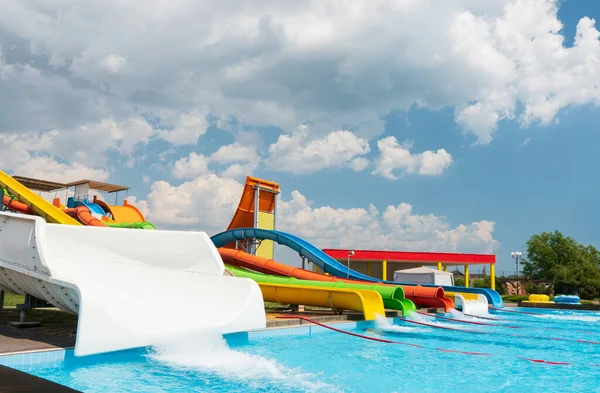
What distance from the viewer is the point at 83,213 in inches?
850

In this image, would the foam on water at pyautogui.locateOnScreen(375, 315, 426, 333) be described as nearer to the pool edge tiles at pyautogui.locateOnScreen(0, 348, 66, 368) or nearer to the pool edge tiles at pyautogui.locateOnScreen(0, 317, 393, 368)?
the pool edge tiles at pyautogui.locateOnScreen(0, 317, 393, 368)

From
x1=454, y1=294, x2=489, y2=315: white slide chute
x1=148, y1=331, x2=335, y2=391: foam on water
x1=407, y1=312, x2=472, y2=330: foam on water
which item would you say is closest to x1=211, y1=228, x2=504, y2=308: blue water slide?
x1=454, y1=294, x2=489, y2=315: white slide chute

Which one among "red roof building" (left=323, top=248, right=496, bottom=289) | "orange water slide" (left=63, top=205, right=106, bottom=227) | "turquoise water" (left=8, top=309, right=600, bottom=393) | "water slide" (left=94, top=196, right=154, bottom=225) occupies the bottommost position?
"turquoise water" (left=8, top=309, right=600, bottom=393)

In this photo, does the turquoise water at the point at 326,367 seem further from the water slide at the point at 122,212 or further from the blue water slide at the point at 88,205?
the water slide at the point at 122,212

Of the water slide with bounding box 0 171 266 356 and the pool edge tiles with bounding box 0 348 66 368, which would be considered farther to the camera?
the water slide with bounding box 0 171 266 356

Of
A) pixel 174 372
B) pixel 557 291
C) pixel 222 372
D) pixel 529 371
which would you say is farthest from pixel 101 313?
pixel 557 291

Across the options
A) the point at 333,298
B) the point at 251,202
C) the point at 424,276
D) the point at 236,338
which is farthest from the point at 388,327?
the point at 251,202

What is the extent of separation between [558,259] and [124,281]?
41.3 metres

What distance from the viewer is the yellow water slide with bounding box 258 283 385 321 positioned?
1269cm

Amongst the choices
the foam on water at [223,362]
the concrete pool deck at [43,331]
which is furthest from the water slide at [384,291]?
the foam on water at [223,362]

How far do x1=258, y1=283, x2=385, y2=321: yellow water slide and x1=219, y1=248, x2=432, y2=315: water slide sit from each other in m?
1.59

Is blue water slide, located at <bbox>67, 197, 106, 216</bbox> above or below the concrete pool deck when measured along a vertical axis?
above

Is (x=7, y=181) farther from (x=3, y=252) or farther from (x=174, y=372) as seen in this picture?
(x=174, y=372)

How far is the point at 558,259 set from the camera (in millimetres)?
42312
